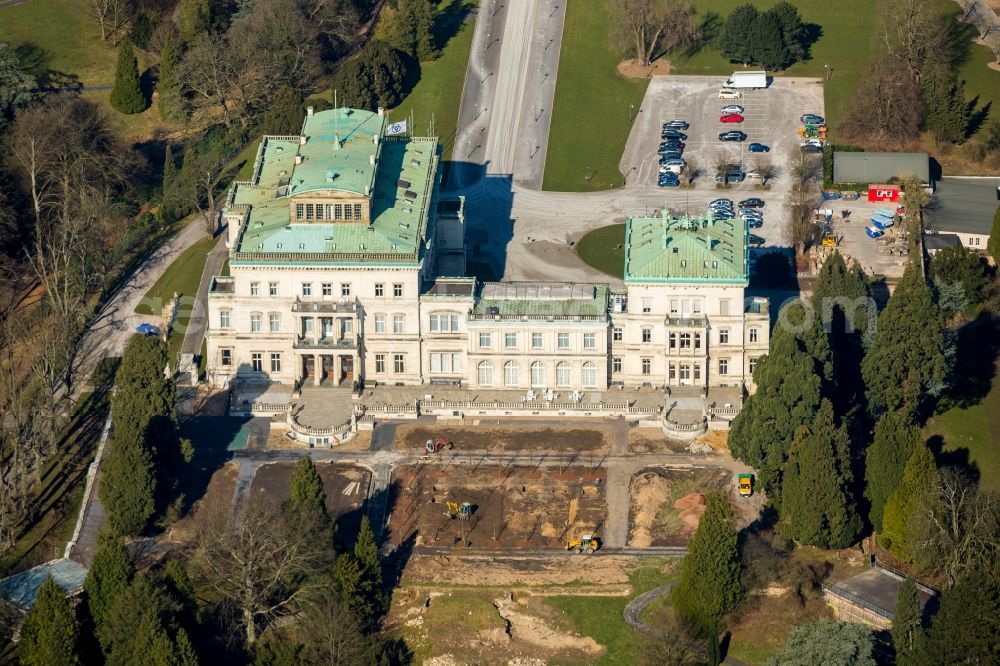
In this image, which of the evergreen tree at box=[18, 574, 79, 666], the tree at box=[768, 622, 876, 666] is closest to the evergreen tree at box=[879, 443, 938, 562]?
the tree at box=[768, 622, 876, 666]

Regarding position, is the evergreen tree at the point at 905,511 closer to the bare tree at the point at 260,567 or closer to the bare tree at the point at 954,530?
the bare tree at the point at 954,530

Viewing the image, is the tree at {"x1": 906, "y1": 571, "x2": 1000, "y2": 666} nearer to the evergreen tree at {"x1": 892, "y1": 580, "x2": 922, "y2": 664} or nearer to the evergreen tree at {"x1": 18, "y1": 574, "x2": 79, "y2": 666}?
the evergreen tree at {"x1": 892, "y1": 580, "x2": 922, "y2": 664}

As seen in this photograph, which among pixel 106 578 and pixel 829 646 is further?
pixel 106 578

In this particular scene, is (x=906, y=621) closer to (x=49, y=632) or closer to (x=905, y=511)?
(x=905, y=511)

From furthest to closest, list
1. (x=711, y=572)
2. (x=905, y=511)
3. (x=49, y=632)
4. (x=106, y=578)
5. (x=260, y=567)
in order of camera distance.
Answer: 1. (x=905, y=511)
2. (x=260, y=567)
3. (x=106, y=578)
4. (x=711, y=572)
5. (x=49, y=632)

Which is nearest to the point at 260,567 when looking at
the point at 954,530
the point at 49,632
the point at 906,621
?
the point at 49,632

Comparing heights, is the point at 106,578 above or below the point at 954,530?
below

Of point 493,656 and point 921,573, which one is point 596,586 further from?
point 921,573
